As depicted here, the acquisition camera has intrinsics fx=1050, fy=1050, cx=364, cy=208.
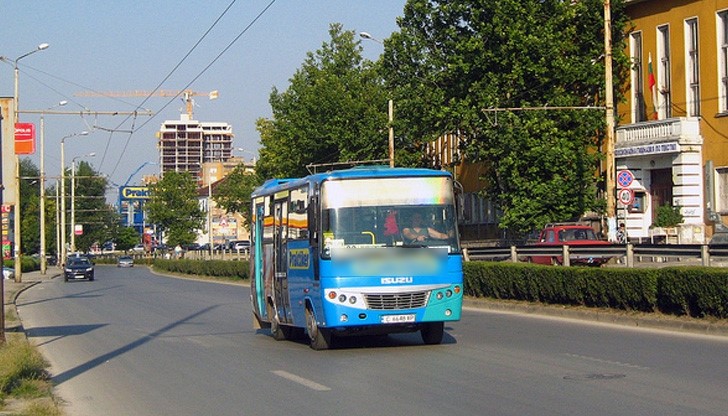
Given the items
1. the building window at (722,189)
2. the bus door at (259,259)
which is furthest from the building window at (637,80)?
the bus door at (259,259)

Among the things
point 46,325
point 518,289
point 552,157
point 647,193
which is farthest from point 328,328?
point 647,193

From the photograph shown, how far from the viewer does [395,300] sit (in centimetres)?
1558

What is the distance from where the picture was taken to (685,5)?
43.2 meters

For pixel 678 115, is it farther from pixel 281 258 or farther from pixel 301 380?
pixel 301 380

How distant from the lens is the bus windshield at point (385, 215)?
51.5ft

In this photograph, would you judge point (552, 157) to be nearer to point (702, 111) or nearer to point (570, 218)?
point (570, 218)

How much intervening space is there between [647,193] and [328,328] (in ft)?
109

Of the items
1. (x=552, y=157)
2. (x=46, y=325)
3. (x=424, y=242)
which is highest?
(x=552, y=157)

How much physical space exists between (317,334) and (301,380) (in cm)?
351

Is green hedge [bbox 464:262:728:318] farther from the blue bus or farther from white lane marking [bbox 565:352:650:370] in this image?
the blue bus

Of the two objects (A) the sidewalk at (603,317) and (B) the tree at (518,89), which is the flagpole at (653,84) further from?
(A) the sidewalk at (603,317)

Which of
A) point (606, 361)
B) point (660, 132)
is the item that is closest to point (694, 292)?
point (606, 361)

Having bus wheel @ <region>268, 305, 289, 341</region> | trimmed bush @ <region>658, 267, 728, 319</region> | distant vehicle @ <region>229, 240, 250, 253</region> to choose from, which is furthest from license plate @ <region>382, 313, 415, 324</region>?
distant vehicle @ <region>229, 240, 250, 253</region>

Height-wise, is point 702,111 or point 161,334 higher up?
point 702,111
